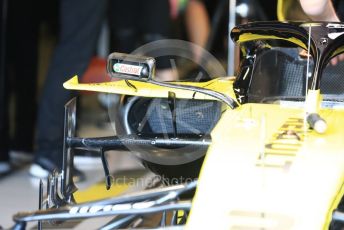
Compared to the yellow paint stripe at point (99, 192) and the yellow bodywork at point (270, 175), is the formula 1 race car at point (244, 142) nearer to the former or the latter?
the yellow bodywork at point (270, 175)

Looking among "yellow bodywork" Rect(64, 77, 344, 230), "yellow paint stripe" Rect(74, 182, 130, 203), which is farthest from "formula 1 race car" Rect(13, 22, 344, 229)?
"yellow paint stripe" Rect(74, 182, 130, 203)

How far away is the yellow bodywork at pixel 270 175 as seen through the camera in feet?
5.63

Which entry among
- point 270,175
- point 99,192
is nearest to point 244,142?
point 270,175

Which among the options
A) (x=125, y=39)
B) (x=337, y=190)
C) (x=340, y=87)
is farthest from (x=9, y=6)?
(x=337, y=190)

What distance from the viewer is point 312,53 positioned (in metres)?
2.20

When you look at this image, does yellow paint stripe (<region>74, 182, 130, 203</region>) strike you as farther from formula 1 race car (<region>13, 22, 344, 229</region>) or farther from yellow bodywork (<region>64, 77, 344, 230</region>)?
yellow bodywork (<region>64, 77, 344, 230</region>)

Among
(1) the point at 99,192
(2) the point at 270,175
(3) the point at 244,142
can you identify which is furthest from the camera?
(1) the point at 99,192

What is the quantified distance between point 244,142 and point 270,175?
14 centimetres

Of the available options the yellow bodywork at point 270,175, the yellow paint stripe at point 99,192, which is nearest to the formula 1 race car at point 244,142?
the yellow bodywork at point 270,175

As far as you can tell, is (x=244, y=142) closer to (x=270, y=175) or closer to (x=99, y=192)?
(x=270, y=175)

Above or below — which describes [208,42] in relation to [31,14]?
below

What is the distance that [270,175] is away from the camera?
1.79 metres

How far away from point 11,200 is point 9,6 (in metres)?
1.07

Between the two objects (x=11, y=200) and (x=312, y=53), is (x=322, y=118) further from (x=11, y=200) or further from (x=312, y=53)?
(x=11, y=200)
